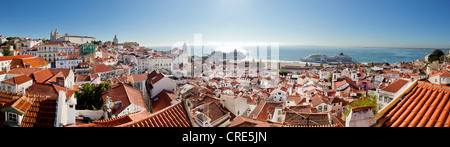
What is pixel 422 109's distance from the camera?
1.72 meters

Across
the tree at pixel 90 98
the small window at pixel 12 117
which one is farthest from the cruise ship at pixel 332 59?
the small window at pixel 12 117

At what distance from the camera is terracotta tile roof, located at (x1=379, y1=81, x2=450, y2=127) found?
63.5 inches

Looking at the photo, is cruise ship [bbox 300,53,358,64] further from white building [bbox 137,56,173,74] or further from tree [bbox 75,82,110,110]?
tree [bbox 75,82,110,110]

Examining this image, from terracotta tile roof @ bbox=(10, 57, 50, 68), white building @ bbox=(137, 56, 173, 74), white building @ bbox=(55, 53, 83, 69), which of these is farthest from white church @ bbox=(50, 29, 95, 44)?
terracotta tile roof @ bbox=(10, 57, 50, 68)

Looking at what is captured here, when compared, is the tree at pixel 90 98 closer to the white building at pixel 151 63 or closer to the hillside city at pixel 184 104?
the hillside city at pixel 184 104

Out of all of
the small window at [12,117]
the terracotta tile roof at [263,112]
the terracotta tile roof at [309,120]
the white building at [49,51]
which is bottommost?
the terracotta tile roof at [263,112]

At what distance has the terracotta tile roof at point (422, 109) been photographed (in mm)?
1612

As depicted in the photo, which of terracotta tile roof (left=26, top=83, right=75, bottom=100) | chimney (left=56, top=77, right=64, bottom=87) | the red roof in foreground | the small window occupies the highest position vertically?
the red roof in foreground

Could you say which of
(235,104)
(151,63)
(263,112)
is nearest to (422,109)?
(263,112)

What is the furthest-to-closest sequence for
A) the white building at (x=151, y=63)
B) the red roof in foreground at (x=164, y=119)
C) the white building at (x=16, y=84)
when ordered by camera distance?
the white building at (x=151, y=63) → the white building at (x=16, y=84) → the red roof in foreground at (x=164, y=119)

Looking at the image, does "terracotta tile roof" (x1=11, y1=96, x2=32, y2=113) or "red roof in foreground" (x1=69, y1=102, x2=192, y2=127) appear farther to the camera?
"terracotta tile roof" (x1=11, y1=96, x2=32, y2=113)

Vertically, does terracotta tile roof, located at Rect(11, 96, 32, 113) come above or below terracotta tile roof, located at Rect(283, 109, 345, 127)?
above
